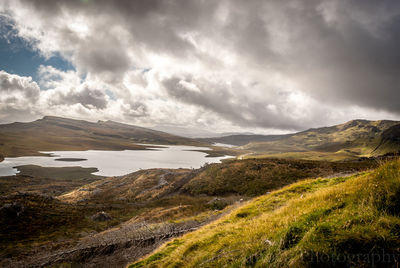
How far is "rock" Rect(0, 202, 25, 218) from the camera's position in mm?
24705

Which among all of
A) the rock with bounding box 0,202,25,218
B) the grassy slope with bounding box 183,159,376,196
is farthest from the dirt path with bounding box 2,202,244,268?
the grassy slope with bounding box 183,159,376,196

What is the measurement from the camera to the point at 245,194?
3453cm

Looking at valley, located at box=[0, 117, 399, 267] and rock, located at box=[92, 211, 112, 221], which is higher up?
valley, located at box=[0, 117, 399, 267]

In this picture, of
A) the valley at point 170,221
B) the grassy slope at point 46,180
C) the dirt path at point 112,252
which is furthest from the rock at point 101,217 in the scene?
the grassy slope at point 46,180

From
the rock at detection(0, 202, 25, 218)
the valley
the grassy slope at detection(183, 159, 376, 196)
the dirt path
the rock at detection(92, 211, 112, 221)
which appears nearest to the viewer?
the valley

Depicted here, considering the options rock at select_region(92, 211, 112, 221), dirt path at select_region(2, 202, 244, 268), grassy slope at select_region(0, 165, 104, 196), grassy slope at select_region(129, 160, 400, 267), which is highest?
grassy slope at select_region(129, 160, 400, 267)

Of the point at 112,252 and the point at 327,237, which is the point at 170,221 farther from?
the point at 327,237

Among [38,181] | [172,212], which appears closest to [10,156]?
[38,181]

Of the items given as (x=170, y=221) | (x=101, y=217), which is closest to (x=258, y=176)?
(x=170, y=221)

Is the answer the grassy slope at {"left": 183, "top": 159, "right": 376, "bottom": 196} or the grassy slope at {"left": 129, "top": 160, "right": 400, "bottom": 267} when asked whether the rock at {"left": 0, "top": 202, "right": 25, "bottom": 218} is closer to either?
the grassy slope at {"left": 183, "top": 159, "right": 376, "bottom": 196}

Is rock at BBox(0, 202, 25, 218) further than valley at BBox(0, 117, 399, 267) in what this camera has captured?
Yes

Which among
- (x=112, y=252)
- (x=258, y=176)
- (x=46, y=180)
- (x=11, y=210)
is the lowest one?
(x=46, y=180)

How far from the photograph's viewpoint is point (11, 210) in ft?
83.1

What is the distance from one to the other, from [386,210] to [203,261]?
5.77 meters
